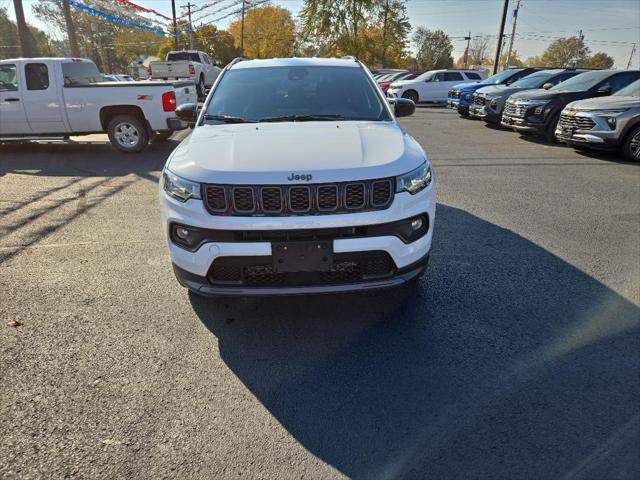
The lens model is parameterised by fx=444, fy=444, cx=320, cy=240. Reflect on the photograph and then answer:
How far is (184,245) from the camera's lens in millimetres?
2867

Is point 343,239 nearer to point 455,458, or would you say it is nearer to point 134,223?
point 455,458

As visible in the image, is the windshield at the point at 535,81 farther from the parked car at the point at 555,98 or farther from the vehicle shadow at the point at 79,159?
the vehicle shadow at the point at 79,159

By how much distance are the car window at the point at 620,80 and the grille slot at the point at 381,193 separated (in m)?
10.6

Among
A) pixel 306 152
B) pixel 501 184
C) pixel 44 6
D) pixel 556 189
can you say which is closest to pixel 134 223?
pixel 306 152

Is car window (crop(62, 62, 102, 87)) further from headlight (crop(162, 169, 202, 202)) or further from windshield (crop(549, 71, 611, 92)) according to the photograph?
windshield (crop(549, 71, 611, 92))

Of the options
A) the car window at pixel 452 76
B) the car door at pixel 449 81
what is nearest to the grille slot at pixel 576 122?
the car door at pixel 449 81

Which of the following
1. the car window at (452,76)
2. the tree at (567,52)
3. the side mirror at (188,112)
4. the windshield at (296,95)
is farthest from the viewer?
the tree at (567,52)

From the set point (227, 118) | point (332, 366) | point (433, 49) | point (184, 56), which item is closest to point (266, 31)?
point (433, 49)

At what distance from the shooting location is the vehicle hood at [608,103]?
8.55 meters

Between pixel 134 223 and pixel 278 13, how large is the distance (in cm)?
7106

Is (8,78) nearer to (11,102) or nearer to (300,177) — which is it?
(11,102)

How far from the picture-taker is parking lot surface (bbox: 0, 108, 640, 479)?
6.95ft

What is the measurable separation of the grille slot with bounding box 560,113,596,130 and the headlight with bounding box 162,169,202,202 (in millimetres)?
8795

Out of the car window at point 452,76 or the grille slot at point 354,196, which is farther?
the car window at point 452,76
